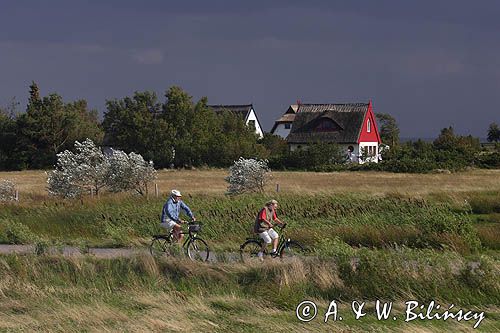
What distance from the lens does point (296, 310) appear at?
1049 cm

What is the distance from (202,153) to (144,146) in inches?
224

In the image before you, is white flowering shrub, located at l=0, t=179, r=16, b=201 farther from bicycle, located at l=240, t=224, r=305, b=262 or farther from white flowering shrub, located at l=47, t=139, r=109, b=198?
bicycle, located at l=240, t=224, r=305, b=262

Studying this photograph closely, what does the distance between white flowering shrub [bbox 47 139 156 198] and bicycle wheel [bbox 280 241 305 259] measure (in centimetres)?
1523

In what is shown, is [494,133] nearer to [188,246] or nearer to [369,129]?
[369,129]

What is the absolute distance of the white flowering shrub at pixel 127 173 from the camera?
2961cm

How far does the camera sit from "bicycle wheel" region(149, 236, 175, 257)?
1488 cm

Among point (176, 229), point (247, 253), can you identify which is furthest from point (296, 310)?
point (176, 229)

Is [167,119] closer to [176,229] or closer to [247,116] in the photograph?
[247,116]

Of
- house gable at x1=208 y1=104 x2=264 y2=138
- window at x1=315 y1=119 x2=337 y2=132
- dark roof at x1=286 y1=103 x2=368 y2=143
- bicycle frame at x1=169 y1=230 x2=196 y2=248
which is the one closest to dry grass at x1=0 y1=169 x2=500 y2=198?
bicycle frame at x1=169 y1=230 x2=196 y2=248

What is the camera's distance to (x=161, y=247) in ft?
52.7

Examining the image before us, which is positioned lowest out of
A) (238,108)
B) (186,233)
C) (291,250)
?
(291,250)

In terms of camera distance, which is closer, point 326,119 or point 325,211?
point 325,211

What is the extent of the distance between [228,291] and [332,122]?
6722 centimetres

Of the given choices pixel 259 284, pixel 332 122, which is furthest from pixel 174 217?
pixel 332 122
